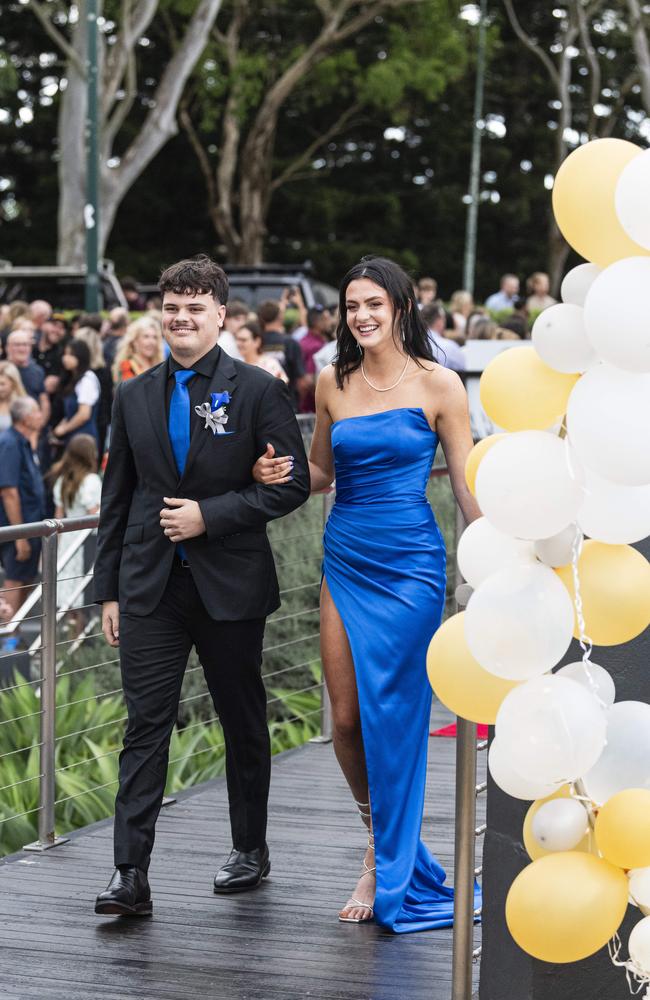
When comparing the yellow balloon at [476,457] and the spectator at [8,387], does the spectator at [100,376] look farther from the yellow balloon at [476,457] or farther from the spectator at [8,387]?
→ the yellow balloon at [476,457]

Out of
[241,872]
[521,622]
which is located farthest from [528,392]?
[241,872]

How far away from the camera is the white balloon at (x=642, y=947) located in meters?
3.10

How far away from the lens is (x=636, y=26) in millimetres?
28953

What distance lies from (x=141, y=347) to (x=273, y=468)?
228 inches

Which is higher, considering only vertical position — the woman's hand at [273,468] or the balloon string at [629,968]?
the woman's hand at [273,468]

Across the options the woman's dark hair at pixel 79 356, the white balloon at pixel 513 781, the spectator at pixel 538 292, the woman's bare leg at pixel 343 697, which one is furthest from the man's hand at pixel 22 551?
the spectator at pixel 538 292

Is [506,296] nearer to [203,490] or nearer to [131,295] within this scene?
[131,295]

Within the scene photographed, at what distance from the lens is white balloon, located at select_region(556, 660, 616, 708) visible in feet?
10.7

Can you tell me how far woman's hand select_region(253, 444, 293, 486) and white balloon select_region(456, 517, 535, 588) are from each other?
1.66 metres

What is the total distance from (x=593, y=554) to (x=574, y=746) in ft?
1.30

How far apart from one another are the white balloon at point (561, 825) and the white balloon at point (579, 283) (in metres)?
1.00

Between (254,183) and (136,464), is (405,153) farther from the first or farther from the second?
(136,464)

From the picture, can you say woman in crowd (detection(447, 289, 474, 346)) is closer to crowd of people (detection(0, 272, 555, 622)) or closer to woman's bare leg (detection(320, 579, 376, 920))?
crowd of people (detection(0, 272, 555, 622))

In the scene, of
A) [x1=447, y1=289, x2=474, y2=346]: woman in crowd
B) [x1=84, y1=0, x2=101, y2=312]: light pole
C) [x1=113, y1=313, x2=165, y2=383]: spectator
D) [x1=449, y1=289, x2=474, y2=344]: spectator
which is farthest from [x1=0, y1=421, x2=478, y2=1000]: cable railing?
[x1=84, y1=0, x2=101, y2=312]: light pole
